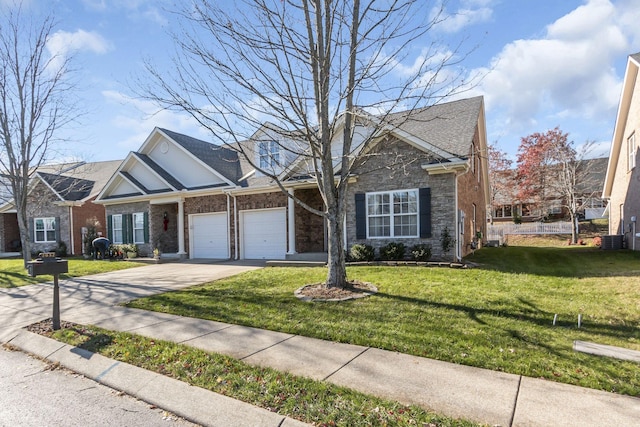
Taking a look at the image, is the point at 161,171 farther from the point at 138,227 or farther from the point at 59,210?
the point at 59,210

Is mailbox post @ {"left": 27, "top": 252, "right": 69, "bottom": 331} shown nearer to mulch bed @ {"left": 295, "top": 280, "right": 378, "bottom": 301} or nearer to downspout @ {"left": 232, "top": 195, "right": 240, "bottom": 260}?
mulch bed @ {"left": 295, "top": 280, "right": 378, "bottom": 301}

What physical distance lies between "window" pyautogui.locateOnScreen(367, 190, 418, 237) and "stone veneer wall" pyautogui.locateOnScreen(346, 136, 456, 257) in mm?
207

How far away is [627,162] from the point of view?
15969 mm

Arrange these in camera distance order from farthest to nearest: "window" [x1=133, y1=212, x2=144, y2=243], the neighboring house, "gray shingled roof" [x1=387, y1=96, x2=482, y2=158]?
the neighboring house < "window" [x1=133, y1=212, x2=144, y2=243] < "gray shingled roof" [x1=387, y1=96, x2=482, y2=158]

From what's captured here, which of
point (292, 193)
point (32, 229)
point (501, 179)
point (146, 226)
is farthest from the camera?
point (501, 179)

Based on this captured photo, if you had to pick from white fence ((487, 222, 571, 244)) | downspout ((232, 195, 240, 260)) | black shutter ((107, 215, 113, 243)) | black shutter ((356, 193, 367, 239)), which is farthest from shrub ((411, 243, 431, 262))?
white fence ((487, 222, 571, 244))

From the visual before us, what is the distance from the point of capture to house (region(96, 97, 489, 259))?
11.5 m

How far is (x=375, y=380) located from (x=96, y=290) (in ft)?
28.8

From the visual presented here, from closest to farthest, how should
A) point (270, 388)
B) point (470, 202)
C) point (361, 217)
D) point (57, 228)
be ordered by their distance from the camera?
point (270, 388), point (361, 217), point (470, 202), point (57, 228)

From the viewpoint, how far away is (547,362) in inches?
152

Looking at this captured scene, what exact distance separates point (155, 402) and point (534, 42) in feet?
34.3

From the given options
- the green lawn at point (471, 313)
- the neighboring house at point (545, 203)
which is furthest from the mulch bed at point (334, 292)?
the neighboring house at point (545, 203)

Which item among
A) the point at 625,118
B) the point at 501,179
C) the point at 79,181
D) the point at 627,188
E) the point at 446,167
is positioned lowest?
the point at 627,188

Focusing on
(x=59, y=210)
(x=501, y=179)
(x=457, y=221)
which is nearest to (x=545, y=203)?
(x=501, y=179)
